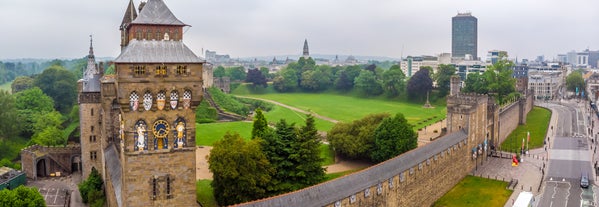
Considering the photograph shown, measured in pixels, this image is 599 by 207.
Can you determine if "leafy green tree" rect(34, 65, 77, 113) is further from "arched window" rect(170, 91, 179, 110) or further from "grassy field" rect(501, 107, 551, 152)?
"grassy field" rect(501, 107, 551, 152)

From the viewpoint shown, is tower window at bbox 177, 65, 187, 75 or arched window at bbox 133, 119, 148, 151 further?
tower window at bbox 177, 65, 187, 75

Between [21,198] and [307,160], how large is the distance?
22.6m

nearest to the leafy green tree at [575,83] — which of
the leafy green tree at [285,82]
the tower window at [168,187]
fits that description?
the leafy green tree at [285,82]

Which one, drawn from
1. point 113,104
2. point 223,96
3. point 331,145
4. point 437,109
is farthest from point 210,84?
point 113,104

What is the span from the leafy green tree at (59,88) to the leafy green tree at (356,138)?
189 feet

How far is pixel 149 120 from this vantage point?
27.4 meters

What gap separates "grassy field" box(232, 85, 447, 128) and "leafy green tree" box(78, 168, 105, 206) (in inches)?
2087

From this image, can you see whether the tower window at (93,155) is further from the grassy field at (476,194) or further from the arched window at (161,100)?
the grassy field at (476,194)

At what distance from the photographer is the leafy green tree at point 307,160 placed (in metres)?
43.2

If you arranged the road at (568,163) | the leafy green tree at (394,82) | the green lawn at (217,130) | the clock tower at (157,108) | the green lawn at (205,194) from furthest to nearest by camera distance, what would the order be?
the leafy green tree at (394,82), the green lawn at (217,130), the road at (568,163), the green lawn at (205,194), the clock tower at (157,108)

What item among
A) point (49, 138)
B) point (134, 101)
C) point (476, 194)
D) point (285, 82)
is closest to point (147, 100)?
point (134, 101)

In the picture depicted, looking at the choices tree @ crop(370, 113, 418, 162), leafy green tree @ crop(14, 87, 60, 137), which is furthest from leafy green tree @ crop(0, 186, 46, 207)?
leafy green tree @ crop(14, 87, 60, 137)

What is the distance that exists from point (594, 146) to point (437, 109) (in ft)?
135

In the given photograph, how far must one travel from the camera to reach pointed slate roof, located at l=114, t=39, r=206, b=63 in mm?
26844
